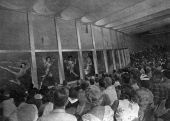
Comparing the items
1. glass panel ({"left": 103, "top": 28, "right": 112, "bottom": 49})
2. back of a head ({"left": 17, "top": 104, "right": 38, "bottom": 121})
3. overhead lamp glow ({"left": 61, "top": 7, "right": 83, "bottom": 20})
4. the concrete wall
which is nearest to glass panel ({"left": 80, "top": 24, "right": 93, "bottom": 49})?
overhead lamp glow ({"left": 61, "top": 7, "right": 83, "bottom": 20})

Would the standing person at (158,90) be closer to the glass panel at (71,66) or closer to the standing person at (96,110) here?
the standing person at (96,110)

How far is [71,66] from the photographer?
8.84 metres

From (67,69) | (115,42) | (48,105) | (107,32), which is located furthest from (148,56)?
(48,105)

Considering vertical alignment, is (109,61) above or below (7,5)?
below

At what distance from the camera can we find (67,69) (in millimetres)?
8570

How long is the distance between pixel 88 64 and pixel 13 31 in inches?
193

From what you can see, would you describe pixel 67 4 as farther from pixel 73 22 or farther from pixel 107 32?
pixel 107 32

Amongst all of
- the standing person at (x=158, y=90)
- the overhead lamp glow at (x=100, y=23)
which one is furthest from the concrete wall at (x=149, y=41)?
the standing person at (x=158, y=90)

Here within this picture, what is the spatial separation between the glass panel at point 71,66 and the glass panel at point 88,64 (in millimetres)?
755

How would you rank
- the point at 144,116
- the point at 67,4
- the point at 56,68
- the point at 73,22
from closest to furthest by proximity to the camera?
the point at 144,116
the point at 67,4
the point at 56,68
the point at 73,22

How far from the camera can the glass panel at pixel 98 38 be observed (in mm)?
11374

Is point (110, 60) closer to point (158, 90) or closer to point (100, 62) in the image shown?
point (100, 62)

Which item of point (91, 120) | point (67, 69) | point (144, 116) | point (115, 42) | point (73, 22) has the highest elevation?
point (73, 22)

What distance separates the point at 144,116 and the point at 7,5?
6.04m
